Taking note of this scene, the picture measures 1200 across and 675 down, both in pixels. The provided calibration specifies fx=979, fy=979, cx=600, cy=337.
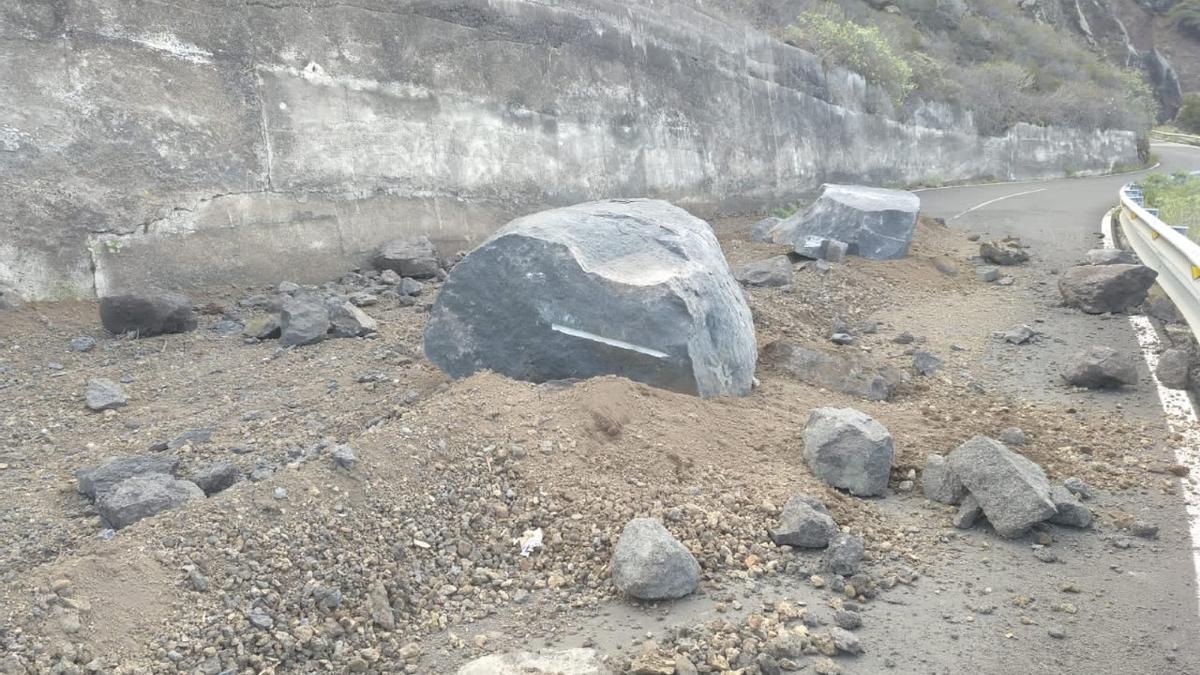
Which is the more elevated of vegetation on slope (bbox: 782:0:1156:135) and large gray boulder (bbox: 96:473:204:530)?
vegetation on slope (bbox: 782:0:1156:135)

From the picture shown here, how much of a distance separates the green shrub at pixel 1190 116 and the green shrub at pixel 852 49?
40254mm

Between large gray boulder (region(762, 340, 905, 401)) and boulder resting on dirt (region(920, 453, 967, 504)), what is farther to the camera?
large gray boulder (region(762, 340, 905, 401))

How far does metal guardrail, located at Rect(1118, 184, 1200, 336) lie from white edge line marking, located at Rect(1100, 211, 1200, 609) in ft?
0.99

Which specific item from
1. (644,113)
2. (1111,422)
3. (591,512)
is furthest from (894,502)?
(644,113)

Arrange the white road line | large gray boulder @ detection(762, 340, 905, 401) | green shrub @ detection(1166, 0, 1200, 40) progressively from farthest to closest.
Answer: green shrub @ detection(1166, 0, 1200, 40), the white road line, large gray boulder @ detection(762, 340, 905, 401)

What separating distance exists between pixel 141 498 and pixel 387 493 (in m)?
0.98

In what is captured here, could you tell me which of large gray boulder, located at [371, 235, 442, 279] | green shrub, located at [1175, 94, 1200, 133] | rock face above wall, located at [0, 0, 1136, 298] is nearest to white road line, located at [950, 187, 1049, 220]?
rock face above wall, located at [0, 0, 1136, 298]

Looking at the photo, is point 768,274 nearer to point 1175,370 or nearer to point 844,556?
point 1175,370

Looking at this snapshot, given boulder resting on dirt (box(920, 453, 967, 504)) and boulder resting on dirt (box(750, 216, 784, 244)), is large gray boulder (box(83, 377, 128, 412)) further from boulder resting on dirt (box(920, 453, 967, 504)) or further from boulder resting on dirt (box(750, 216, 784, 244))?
boulder resting on dirt (box(750, 216, 784, 244))

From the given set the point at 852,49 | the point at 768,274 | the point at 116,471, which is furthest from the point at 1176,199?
the point at 116,471

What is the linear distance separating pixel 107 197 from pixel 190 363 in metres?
1.77

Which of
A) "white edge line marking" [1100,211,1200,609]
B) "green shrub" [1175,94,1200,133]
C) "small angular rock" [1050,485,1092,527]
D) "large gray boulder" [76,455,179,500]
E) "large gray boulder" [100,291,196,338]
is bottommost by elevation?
"white edge line marking" [1100,211,1200,609]

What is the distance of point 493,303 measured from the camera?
543cm

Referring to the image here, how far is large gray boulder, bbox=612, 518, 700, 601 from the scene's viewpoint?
352 cm
